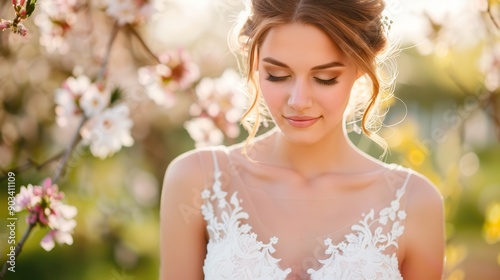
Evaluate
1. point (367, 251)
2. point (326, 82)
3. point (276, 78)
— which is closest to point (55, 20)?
point (276, 78)

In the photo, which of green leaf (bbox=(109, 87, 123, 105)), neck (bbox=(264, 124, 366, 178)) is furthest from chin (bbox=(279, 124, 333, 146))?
green leaf (bbox=(109, 87, 123, 105))

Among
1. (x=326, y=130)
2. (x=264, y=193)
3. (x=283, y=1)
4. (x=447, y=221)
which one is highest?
(x=283, y=1)

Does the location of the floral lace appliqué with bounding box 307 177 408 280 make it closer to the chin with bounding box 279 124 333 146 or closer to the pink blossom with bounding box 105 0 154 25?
the chin with bounding box 279 124 333 146

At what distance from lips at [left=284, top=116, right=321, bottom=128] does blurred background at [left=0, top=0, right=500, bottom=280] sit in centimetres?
34

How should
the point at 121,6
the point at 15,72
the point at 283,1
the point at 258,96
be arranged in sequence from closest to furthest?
the point at 283,1 → the point at 258,96 → the point at 121,6 → the point at 15,72

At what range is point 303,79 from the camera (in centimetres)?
182

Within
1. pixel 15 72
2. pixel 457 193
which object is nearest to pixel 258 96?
pixel 457 193

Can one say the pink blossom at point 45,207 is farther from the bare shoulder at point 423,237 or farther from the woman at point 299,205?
the bare shoulder at point 423,237

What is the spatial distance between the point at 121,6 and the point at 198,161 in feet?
1.69

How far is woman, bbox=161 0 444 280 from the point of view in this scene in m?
2.00

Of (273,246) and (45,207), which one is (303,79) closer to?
(273,246)

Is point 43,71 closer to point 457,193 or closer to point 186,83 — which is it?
point 186,83

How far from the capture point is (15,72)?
294 cm

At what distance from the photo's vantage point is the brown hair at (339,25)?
1.84m
